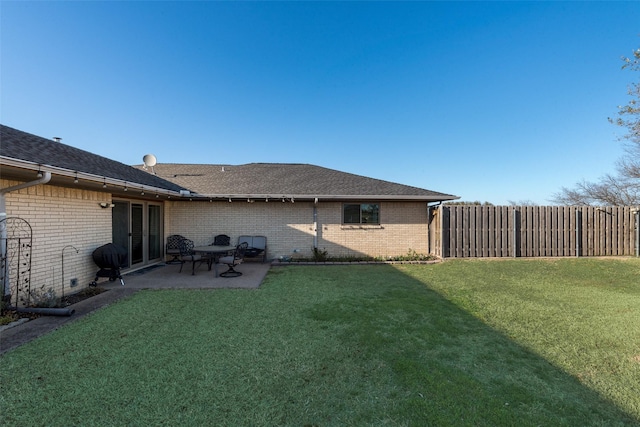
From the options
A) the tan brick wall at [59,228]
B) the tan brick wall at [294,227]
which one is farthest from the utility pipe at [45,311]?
the tan brick wall at [294,227]

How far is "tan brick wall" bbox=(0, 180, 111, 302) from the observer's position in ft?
15.8

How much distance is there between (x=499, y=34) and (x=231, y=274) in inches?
483

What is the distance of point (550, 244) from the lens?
9.63m

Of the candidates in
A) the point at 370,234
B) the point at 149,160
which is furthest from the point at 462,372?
the point at 149,160

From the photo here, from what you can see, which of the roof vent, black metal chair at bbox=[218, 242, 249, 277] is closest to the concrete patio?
black metal chair at bbox=[218, 242, 249, 277]

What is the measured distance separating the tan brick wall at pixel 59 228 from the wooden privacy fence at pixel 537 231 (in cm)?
1088

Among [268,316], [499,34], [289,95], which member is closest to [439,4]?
[499,34]

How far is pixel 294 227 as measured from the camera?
9.86 meters

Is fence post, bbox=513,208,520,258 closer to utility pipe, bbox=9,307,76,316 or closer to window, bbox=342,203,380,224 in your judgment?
window, bbox=342,203,380,224

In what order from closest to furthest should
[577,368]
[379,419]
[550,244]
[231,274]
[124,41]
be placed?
[379,419] → [577,368] → [231,274] → [124,41] → [550,244]

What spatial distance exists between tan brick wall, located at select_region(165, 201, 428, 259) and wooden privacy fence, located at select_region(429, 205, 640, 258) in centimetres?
148

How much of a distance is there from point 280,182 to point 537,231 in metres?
10.3

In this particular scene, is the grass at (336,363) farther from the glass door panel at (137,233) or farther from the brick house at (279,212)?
the brick house at (279,212)

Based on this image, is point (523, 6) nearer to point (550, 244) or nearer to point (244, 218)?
point (550, 244)
